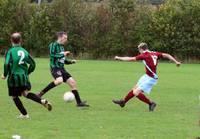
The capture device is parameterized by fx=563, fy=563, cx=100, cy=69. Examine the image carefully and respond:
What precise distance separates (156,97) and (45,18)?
2761 cm

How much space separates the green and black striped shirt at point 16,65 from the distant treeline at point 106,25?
30186 millimetres

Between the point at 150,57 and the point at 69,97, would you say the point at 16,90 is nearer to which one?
the point at 69,97

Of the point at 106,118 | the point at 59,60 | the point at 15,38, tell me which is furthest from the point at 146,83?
the point at 15,38

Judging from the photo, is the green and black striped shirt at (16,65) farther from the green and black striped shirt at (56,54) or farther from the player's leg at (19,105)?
the green and black striped shirt at (56,54)

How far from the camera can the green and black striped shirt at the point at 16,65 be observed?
1135 centimetres

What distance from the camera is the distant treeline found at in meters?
41.2

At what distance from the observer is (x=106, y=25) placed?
141ft

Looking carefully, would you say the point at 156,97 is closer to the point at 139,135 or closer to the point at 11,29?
the point at 139,135

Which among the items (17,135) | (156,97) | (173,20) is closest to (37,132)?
(17,135)

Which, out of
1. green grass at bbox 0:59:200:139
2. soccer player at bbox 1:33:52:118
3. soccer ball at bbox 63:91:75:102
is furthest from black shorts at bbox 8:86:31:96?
soccer ball at bbox 63:91:75:102

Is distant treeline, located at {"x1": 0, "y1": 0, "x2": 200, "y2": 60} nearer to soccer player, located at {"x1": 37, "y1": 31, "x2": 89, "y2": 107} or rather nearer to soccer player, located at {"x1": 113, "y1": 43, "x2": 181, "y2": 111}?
soccer player, located at {"x1": 37, "y1": 31, "x2": 89, "y2": 107}

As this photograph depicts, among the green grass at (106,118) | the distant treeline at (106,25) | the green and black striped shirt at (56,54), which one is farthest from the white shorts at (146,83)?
the distant treeline at (106,25)

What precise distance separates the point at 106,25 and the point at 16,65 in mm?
31824

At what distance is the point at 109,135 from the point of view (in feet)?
31.9
